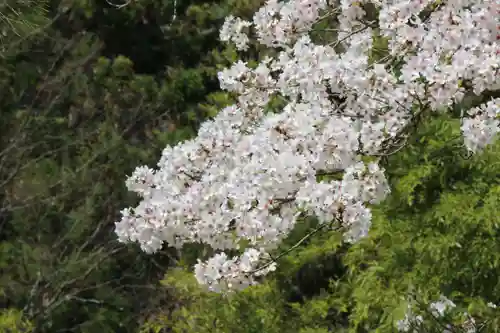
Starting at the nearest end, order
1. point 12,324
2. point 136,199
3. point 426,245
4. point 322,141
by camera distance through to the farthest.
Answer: point 322,141 → point 426,245 → point 12,324 → point 136,199

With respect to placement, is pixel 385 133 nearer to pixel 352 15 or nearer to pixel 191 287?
pixel 352 15

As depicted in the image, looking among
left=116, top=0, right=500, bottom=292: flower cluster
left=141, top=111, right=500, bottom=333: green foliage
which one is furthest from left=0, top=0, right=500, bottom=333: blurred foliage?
left=116, top=0, right=500, bottom=292: flower cluster

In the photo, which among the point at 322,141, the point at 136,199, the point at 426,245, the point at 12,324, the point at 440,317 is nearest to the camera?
the point at 322,141

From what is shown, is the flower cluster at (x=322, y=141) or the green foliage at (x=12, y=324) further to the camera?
the green foliage at (x=12, y=324)

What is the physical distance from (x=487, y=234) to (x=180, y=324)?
7.40ft

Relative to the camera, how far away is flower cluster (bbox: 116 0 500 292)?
243 cm

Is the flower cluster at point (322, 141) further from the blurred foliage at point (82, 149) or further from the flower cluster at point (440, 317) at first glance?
the blurred foliage at point (82, 149)

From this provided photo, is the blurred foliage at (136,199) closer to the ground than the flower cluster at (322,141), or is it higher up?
closer to the ground

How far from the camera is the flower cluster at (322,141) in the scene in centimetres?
243

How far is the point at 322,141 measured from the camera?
8.05ft

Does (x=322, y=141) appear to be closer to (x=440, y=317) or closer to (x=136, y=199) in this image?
(x=440, y=317)

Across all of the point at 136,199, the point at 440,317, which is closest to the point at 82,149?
the point at 136,199

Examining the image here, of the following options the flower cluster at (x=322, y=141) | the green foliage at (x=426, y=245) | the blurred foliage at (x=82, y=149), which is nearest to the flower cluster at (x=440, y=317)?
the green foliage at (x=426, y=245)

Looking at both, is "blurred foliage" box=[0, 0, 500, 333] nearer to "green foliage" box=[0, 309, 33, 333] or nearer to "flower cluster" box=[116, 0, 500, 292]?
"green foliage" box=[0, 309, 33, 333]
